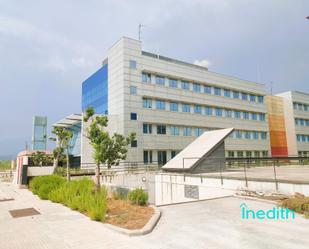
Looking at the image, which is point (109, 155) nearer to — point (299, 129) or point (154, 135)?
point (154, 135)

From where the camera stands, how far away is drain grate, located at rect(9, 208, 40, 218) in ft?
30.5

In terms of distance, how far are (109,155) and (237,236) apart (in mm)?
9179

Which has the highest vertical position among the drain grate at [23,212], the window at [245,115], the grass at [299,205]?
the window at [245,115]

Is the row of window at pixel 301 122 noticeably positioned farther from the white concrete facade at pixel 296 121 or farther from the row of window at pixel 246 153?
the row of window at pixel 246 153

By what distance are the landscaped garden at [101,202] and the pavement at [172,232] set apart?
1.63 ft

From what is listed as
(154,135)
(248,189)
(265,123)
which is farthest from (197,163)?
(265,123)

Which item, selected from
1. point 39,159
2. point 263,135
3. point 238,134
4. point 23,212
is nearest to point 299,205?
point 23,212

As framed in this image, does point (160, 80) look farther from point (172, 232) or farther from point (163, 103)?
point (172, 232)

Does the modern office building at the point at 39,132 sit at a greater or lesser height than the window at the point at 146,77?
lesser

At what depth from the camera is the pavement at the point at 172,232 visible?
5527 millimetres

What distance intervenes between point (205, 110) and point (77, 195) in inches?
1323

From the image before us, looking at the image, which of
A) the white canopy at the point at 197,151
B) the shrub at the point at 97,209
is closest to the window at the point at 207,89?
the white canopy at the point at 197,151

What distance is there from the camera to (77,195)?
11523 millimetres

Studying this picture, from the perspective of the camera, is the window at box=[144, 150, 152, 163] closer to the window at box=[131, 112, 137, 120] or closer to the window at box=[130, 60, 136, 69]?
the window at box=[131, 112, 137, 120]
